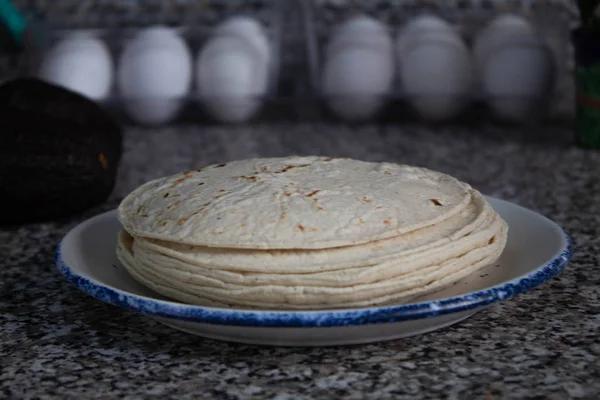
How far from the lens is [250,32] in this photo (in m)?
1.63

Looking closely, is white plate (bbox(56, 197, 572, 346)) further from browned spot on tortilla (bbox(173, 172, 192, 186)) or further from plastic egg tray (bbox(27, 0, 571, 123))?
plastic egg tray (bbox(27, 0, 571, 123))

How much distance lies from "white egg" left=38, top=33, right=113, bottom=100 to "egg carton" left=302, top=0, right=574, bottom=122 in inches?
15.9

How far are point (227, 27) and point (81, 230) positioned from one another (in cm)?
90

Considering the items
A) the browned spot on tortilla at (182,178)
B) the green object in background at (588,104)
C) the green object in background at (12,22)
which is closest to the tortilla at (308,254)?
the browned spot on tortilla at (182,178)

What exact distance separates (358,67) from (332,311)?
1.05m

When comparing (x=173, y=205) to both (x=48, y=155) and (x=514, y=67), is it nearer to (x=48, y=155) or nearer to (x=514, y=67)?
(x=48, y=155)

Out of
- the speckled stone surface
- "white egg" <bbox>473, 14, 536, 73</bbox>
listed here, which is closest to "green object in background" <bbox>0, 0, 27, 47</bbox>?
the speckled stone surface

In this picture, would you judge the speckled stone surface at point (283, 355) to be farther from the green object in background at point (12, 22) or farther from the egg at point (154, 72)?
the green object in background at point (12, 22)

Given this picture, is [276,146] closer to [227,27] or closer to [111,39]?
[227,27]

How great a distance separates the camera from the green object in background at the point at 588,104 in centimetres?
138

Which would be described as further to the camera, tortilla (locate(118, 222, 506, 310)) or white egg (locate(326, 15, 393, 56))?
white egg (locate(326, 15, 393, 56))

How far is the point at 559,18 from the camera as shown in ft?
5.37

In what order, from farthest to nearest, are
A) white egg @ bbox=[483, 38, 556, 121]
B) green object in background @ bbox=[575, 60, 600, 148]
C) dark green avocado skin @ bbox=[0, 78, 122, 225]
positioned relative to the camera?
white egg @ bbox=[483, 38, 556, 121] < green object in background @ bbox=[575, 60, 600, 148] < dark green avocado skin @ bbox=[0, 78, 122, 225]

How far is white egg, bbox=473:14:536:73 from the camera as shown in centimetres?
156
